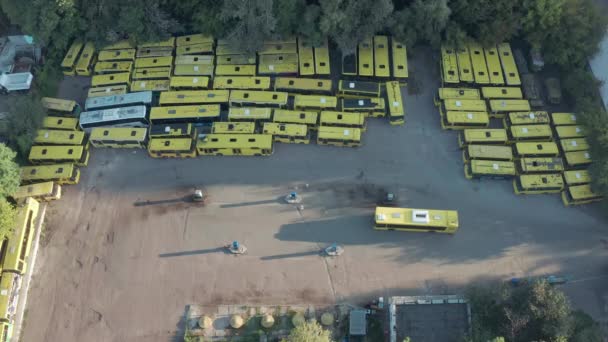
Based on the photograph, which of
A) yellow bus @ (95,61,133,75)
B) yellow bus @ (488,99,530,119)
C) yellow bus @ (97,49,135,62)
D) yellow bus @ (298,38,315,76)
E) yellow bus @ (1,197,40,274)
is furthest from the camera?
yellow bus @ (97,49,135,62)

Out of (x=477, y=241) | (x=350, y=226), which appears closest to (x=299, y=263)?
(x=350, y=226)

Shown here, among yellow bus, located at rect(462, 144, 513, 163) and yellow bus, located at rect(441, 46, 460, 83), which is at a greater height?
yellow bus, located at rect(441, 46, 460, 83)

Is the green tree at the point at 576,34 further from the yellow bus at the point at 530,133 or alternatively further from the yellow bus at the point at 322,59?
the yellow bus at the point at 322,59

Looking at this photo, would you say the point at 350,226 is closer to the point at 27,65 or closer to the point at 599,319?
the point at 599,319

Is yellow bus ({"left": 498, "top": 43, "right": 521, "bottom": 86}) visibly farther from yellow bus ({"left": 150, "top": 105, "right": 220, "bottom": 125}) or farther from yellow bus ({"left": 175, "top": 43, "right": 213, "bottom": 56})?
yellow bus ({"left": 175, "top": 43, "right": 213, "bottom": 56})

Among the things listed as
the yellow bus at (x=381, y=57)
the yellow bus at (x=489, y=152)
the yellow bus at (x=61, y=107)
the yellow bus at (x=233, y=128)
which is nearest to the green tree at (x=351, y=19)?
the yellow bus at (x=381, y=57)

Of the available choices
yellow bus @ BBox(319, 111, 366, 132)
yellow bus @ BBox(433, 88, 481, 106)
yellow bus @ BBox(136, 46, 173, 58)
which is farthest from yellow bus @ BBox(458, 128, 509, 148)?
yellow bus @ BBox(136, 46, 173, 58)
